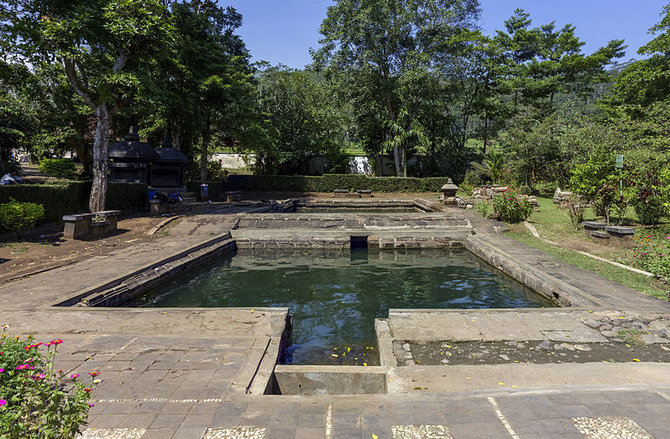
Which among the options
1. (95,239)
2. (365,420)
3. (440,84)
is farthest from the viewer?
(440,84)

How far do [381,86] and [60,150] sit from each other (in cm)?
2492

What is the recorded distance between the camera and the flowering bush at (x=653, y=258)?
7380mm

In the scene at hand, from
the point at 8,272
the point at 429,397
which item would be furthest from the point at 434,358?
the point at 8,272

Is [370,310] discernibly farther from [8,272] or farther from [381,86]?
[381,86]

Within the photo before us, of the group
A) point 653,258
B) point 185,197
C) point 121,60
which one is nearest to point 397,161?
point 185,197

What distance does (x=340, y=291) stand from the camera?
900 centimetres

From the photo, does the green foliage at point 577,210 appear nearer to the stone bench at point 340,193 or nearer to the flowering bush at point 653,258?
the flowering bush at point 653,258

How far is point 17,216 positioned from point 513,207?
16.8 metres

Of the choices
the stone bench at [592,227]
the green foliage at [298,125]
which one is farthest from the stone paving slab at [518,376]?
the green foliage at [298,125]

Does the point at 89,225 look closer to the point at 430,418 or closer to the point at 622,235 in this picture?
the point at 430,418

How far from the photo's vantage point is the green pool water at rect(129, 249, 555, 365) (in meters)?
6.33

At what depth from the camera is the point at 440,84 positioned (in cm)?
3250

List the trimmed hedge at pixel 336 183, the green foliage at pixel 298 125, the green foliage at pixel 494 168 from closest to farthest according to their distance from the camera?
the green foliage at pixel 494 168 < the trimmed hedge at pixel 336 183 < the green foliage at pixel 298 125

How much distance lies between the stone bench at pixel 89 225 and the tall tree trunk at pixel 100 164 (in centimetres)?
159
